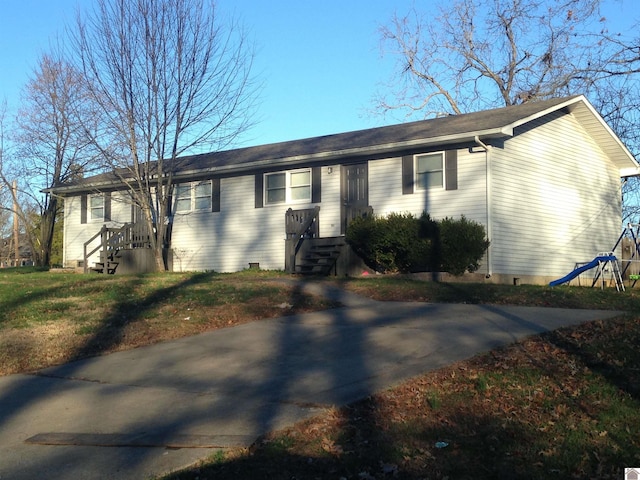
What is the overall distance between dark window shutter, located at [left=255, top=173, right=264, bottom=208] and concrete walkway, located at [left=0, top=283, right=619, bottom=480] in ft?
33.9

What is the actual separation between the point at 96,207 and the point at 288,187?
8.60 metres

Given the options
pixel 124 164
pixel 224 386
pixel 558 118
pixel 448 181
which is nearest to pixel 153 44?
pixel 124 164

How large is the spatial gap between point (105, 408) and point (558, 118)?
1769 centimetres

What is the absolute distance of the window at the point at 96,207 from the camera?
88.6 ft

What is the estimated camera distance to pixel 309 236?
69.1 feet

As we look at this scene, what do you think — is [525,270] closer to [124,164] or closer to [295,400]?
[124,164]

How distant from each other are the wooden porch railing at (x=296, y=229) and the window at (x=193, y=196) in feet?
14.0

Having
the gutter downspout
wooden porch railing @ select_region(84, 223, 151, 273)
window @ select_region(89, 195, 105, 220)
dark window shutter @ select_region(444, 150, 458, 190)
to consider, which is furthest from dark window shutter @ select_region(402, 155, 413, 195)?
window @ select_region(89, 195, 105, 220)

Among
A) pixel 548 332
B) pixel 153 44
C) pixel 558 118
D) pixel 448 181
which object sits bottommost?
pixel 548 332

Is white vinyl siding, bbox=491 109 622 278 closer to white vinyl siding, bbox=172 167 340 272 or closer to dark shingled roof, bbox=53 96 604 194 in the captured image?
dark shingled roof, bbox=53 96 604 194

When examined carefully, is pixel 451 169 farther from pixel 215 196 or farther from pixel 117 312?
pixel 117 312

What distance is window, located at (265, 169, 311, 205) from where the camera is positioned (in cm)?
2228

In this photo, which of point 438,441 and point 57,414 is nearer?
point 438,441

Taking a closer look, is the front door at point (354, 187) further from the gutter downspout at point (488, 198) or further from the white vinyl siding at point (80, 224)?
the white vinyl siding at point (80, 224)
